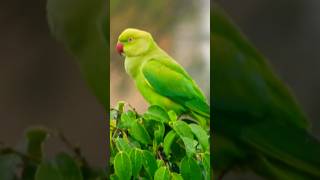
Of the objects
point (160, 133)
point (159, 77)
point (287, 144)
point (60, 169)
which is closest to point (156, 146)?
point (160, 133)

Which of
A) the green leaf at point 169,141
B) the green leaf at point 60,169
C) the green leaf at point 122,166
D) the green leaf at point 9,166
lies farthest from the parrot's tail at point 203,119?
the green leaf at point 9,166

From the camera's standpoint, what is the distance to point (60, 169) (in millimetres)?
1896

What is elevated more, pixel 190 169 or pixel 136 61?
pixel 136 61

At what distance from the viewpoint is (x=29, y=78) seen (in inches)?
79.7

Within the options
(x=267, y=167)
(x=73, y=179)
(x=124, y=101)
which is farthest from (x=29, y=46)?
(x=267, y=167)

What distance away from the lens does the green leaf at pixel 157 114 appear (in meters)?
1.99

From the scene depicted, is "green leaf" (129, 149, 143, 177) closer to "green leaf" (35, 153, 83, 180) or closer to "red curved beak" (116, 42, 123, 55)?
"green leaf" (35, 153, 83, 180)

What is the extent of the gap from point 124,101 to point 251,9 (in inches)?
24.1

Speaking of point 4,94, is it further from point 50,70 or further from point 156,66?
point 156,66

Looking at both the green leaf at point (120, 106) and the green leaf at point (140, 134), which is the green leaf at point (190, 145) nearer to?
the green leaf at point (140, 134)

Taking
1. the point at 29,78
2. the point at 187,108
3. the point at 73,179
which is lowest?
the point at 73,179

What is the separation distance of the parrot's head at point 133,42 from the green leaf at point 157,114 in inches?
8.7

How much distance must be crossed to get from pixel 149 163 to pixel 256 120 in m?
0.45

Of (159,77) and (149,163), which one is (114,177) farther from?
(159,77)
